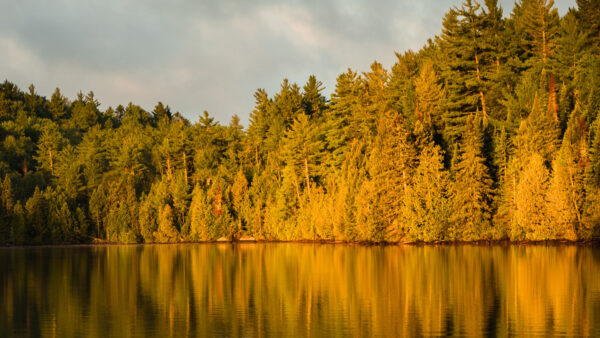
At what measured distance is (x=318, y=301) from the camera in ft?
75.3

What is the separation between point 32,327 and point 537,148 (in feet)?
159

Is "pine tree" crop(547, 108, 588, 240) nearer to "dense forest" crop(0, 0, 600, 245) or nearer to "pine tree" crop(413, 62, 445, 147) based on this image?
"dense forest" crop(0, 0, 600, 245)

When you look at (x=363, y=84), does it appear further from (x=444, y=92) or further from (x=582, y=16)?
(x=582, y=16)

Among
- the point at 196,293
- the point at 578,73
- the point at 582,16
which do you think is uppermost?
the point at 582,16

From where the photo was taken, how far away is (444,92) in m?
72.8

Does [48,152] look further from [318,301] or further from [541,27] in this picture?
[318,301]

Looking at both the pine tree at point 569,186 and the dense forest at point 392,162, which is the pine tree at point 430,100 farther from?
the pine tree at point 569,186

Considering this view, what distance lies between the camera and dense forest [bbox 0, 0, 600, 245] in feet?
183

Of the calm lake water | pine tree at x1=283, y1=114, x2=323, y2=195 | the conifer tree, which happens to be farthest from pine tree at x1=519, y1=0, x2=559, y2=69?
the calm lake water

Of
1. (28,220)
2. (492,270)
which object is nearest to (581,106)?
(492,270)

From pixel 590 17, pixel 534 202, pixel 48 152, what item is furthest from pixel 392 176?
pixel 48 152

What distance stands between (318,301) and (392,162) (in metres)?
42.6

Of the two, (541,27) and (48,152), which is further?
(48,152)

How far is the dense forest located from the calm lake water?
839 inches
